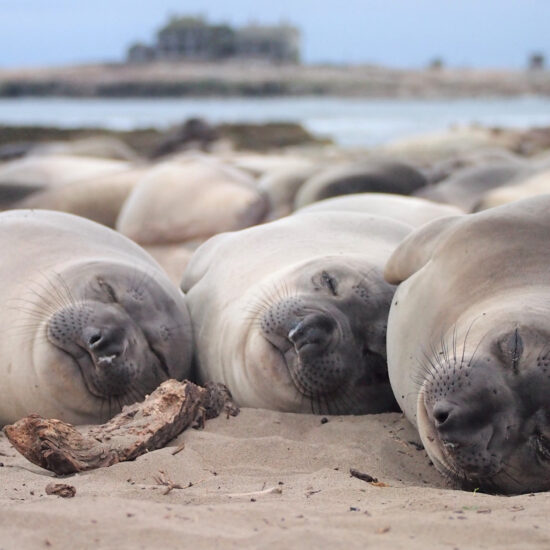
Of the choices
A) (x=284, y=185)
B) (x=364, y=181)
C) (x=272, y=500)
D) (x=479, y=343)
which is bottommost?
(x=284, y=185)

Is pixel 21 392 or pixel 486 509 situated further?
pixel 21 392

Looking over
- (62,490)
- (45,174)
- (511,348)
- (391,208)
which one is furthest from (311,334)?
(45,174)

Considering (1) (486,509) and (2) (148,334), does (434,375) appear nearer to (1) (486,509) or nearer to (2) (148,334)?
(1) (486,509)

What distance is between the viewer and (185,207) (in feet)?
27.2

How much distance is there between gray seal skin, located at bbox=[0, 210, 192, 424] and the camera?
12.8 feet

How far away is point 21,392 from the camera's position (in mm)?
4000

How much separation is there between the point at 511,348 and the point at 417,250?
3.10 ft

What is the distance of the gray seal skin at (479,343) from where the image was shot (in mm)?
2961

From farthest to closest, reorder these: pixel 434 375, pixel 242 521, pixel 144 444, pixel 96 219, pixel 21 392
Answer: pixel 96 219
pixel 21 392
pixel 144 444
pixel 434 375
pixel 242 521

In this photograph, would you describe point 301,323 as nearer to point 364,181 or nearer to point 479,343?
point 479,343

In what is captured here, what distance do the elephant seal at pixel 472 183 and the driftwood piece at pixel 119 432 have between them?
4995mm

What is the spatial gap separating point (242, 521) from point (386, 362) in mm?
1590

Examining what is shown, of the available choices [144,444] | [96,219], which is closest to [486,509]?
[144,444]

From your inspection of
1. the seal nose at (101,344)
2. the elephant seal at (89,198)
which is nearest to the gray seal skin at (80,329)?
the seal nose at (101,344)
